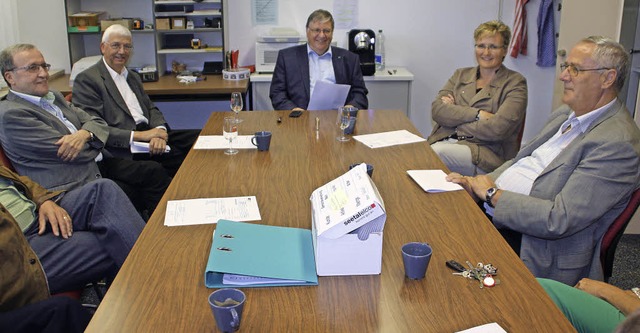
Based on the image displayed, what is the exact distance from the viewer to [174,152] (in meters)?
3.54

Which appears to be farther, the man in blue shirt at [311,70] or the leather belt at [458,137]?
the man in blue shirt at [311,70]

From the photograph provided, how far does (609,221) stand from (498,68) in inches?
55.6

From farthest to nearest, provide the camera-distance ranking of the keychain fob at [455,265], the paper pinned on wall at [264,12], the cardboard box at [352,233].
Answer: the paper pinned on wall at [264,12]
the keychain fob at [455,265]
the cardboard box at [352,233]

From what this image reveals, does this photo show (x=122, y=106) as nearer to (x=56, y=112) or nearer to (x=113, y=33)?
(x=113, y=33)

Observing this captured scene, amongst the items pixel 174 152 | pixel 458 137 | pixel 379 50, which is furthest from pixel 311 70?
pixel 379 50

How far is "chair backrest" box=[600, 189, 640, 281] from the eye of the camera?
1960mm

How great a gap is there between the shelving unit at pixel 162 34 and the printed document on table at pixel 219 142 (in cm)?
207

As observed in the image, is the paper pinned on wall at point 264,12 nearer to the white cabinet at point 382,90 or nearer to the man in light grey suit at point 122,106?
the white cabinet at point 382,90

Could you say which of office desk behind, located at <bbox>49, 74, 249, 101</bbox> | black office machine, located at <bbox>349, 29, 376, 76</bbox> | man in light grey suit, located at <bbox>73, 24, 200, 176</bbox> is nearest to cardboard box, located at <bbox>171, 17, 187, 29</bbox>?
office desk behind, located at <bbox>49, 74, 249, 101</bbox>

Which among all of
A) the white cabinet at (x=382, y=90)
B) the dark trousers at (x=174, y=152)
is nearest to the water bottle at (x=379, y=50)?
the white cabinet at (x=382, y=90)

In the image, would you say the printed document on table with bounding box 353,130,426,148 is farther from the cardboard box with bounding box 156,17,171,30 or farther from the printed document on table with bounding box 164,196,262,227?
the cardboard box with bounding box 156,17,171,30

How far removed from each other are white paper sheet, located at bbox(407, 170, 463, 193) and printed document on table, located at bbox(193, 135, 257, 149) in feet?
2.57

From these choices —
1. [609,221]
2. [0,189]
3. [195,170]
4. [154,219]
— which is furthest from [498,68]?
[0,189]

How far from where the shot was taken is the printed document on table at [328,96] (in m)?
3.42
